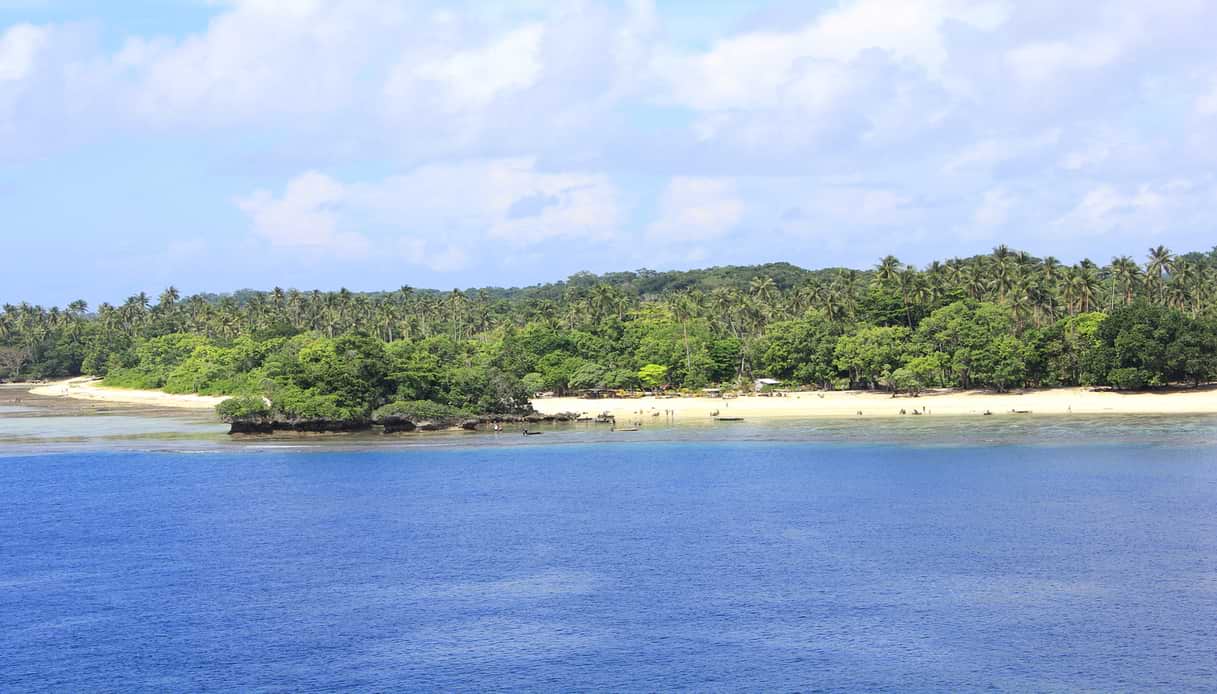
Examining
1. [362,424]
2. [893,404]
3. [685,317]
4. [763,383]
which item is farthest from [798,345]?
[362,424]

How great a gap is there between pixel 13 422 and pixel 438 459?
227 feet

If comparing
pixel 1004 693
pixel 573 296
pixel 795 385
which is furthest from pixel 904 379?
pixel 1004 693

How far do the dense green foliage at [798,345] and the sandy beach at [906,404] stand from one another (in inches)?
81.8

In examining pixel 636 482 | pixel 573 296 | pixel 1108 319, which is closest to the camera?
pixel 636 482

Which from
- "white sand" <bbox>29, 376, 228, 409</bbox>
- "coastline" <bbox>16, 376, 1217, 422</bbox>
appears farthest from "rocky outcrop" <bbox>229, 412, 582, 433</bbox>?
"white sand" <bbox>29, 376, 228, 409</bbox>

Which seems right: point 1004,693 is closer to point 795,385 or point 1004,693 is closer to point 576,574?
point 576,574

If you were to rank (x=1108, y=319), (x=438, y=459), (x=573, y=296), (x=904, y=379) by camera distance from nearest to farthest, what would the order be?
(x=438, y=459) < (x=1108, y=319) < (x=904, y=379) < (x=573, y=296)

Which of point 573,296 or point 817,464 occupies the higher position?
point 573,296

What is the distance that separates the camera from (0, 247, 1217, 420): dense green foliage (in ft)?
365

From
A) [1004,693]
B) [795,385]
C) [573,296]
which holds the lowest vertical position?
[1004,693]

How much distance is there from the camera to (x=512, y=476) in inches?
3155

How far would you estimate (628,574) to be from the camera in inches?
1948

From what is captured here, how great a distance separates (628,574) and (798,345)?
8871 centimetres

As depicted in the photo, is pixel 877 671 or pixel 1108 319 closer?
pixel 877 671
